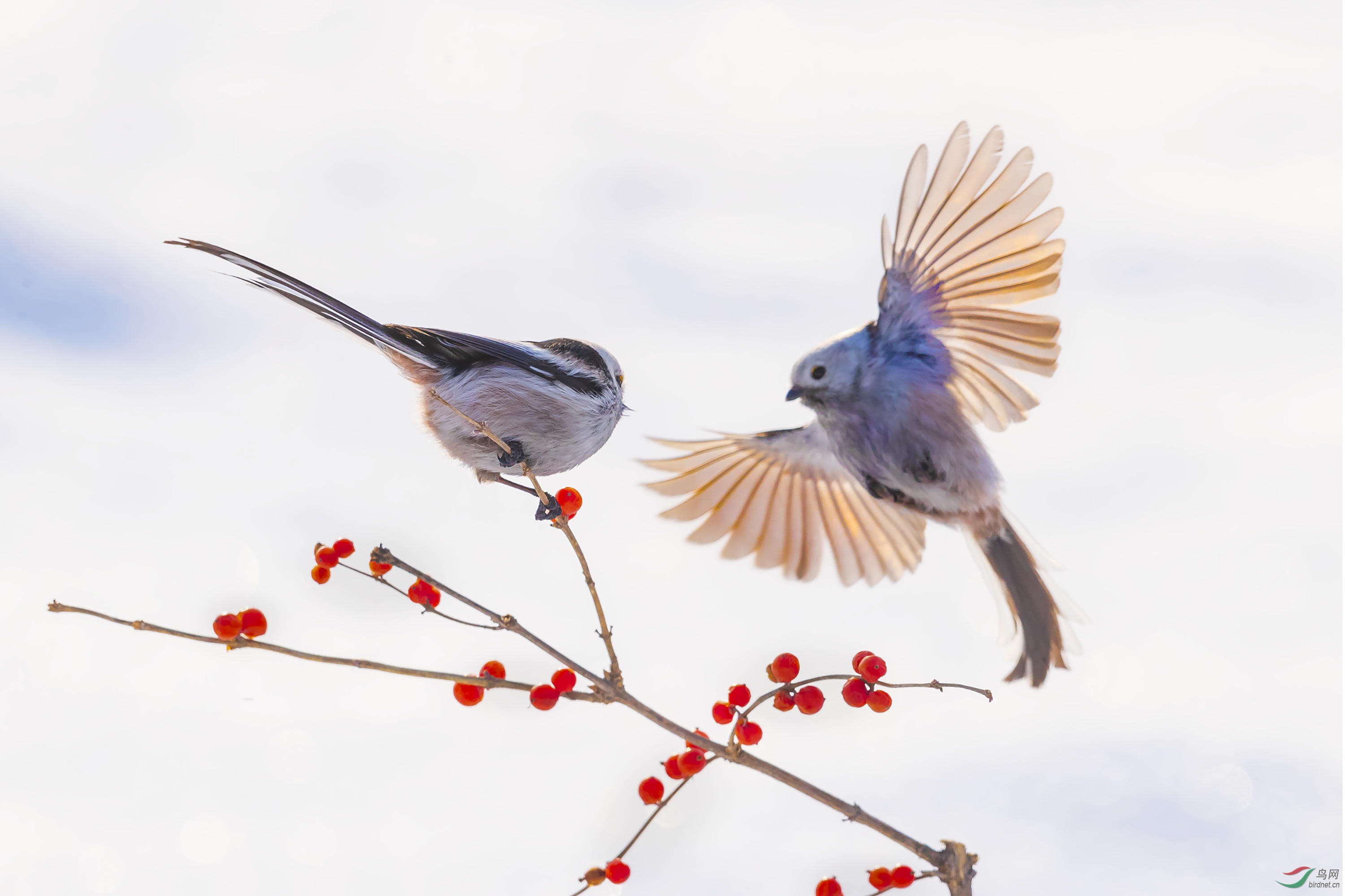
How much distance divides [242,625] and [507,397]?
0.85 metres

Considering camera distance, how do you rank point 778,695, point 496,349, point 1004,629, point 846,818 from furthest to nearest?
point 1004,629
point 496,349
point 778,695
point 846,818

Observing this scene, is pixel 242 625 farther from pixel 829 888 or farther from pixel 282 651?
pixel 829 888

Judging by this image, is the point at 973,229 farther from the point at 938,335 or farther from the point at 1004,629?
the point at 1004,629

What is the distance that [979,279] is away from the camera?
94.4 inches

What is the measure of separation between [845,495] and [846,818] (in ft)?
5.56

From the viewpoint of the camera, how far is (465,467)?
2.38 m

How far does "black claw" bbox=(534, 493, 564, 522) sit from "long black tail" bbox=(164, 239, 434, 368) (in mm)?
499

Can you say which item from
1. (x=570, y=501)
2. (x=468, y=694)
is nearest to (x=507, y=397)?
(x=570, y=501)

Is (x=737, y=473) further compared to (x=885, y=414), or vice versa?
(x=737, y=473)

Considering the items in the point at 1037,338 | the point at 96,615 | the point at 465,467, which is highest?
the point at 1037,338

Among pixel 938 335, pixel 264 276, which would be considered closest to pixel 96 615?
pixel 264 276

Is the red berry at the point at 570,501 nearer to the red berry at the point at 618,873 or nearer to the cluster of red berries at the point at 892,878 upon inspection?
the red berry at the point at 618,873

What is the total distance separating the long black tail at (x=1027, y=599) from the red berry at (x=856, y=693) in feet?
2.51

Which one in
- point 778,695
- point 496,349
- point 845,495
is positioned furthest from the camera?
point 845,495
